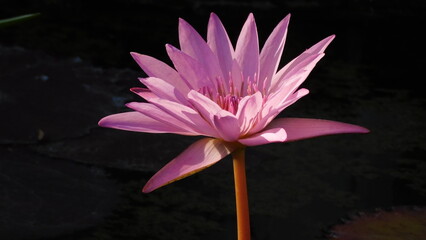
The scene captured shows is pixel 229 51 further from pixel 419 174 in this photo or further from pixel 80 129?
pixel 80 129

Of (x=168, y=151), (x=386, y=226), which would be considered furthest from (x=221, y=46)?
(x=168, y=151)

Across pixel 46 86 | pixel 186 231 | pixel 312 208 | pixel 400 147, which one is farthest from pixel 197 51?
pixel 46 86

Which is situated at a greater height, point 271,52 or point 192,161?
point 271,52

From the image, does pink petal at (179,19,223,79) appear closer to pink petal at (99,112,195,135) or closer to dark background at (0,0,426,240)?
pink petal at (99,112,195,135)

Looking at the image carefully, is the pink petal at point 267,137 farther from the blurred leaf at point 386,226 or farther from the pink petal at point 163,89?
the blurred leaf at point 386,226

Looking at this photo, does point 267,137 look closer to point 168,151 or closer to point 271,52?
point 271,52

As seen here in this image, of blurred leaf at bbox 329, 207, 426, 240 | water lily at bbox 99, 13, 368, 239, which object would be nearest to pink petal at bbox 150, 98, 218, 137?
water lily at bbox 99, 13, 368, 239

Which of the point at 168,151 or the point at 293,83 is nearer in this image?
the point at 293,83
